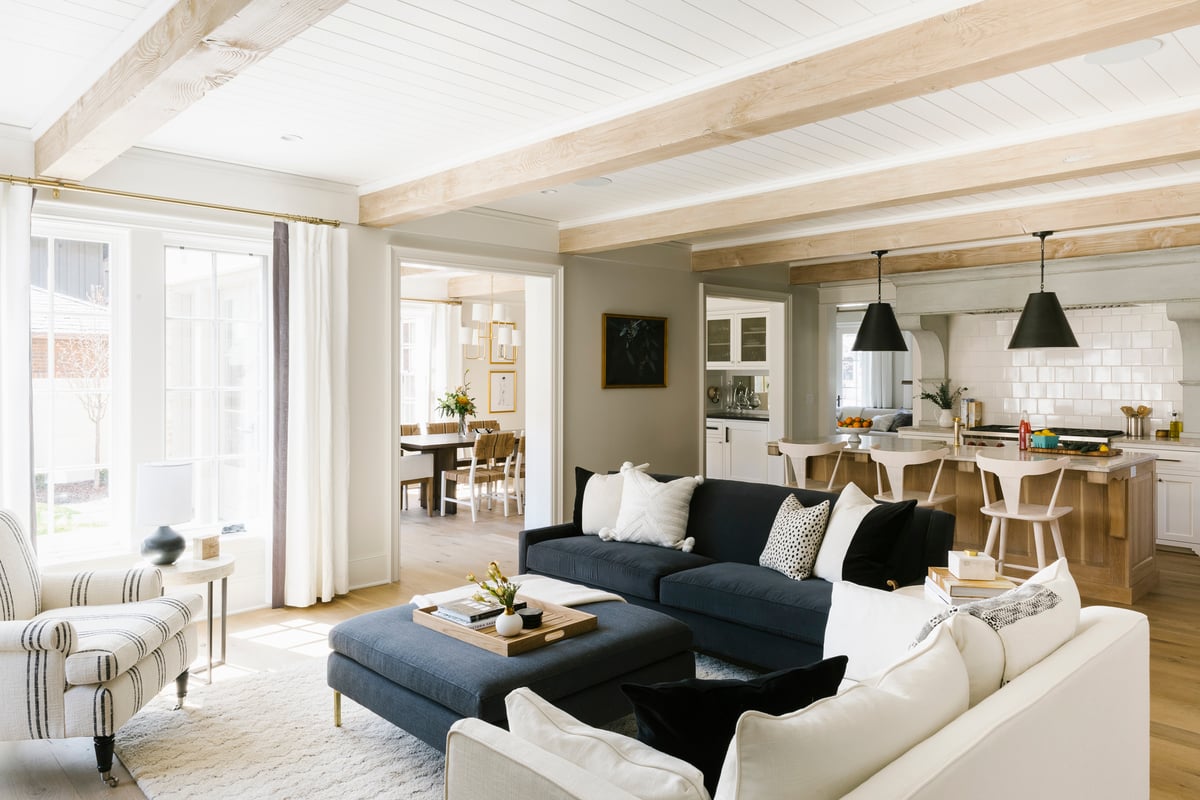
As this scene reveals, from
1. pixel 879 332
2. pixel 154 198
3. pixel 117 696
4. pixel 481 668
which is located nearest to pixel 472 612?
pixel 481 668

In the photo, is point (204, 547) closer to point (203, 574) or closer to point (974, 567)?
point (203, 574)

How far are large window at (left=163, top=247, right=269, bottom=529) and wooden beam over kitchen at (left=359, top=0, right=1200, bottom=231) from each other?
179 cm

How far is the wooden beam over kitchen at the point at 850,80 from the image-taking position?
2.19 meters

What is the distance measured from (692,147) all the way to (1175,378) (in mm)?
5843

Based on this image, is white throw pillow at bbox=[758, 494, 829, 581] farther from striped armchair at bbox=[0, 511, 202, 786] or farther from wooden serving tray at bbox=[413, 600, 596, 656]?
striped armchair at bbox=[0, 511, 202, 786]

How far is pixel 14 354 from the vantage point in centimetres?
383

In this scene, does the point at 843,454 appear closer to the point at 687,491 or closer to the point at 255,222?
the point at 687,491

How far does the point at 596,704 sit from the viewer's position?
2.86 m

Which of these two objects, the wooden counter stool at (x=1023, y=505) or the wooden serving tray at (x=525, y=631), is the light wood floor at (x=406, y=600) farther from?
the wooden serving tray at (x=525, y=631)

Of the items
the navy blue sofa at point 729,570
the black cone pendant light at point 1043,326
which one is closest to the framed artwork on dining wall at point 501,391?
the navy blue sofa at point 729,570

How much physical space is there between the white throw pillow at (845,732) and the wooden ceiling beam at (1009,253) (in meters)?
5.58

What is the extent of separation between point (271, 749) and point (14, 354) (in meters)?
2.34

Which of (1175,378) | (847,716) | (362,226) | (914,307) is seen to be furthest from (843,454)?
(847,716)

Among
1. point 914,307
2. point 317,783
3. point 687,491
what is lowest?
point 317,783
